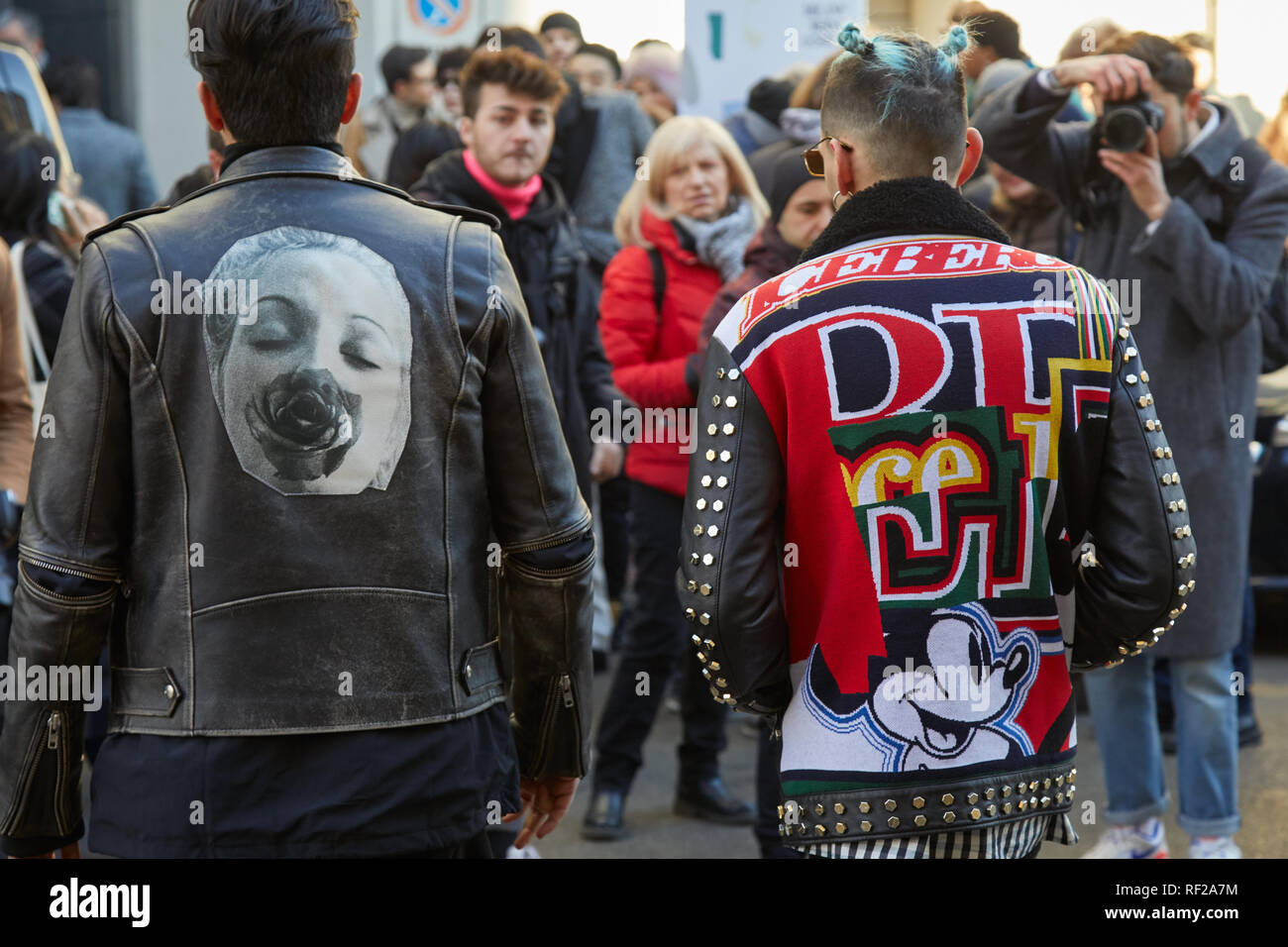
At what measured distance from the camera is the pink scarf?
4.74 m

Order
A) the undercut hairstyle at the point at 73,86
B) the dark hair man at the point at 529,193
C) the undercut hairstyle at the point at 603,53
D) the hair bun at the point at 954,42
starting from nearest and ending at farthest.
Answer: the hair bun at the point at 954,42
the dark hair man at the point at 529,193
the undercut hairstyle at the point at 73,86
the undercut hairstyle at the point at 603,53

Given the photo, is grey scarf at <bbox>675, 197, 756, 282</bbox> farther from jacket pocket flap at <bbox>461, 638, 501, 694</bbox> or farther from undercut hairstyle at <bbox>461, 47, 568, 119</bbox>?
jacket pocket flap at <bbox>461, 638, 501, 694</bbox>

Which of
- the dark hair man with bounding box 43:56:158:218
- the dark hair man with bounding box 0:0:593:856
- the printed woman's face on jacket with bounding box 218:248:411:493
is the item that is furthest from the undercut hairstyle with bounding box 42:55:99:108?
the printed woman's face on jacket with bounding box 218:248:411:493

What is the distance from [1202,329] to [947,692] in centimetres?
239

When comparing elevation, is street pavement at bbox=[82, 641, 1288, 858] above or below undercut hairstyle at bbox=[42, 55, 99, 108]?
below

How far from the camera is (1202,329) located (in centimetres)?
428

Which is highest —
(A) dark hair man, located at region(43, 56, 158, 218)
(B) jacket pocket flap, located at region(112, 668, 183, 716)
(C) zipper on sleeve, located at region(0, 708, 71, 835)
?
(A) dark hair man, located at region(43, 56, 158, 218)

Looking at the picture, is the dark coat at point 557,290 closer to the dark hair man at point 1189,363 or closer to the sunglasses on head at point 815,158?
the dark hair man at point 1189,363

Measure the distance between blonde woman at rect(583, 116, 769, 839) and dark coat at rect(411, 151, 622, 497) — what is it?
0.10 m

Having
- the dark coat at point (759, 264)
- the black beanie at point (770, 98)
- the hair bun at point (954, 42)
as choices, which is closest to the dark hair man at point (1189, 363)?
the dark coat at point (759, 264)

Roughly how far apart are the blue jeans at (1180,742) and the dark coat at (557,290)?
1.73 meters

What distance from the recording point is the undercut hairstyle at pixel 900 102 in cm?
240

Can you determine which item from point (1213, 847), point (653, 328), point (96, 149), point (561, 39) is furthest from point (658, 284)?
point (561, 39)
